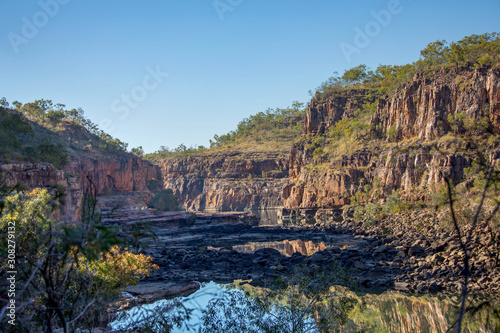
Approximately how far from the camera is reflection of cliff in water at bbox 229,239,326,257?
1456 inches

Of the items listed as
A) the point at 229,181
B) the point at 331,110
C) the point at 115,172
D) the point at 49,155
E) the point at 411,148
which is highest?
the point at 331,110

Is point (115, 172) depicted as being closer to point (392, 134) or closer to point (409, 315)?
point (392, 134)

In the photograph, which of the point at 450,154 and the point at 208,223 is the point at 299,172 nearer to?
the point at 208,223

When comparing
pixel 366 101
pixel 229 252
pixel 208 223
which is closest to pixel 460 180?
pixel 229 252

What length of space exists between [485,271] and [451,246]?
484 cm

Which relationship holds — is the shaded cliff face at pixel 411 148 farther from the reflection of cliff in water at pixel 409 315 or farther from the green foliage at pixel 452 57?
the reflection of cliff in water at pixel 409 315

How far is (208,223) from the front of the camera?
69562 millimetres

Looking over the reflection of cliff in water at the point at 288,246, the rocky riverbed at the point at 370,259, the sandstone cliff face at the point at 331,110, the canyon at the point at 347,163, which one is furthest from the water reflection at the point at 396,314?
the sandstone cliff face at the point at 331,110

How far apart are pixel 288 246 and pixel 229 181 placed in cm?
8341

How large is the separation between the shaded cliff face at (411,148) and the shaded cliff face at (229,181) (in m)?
31.6

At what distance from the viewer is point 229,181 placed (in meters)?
123

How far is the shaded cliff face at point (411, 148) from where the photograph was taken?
4909cm

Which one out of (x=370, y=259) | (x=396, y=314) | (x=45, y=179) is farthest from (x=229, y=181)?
(x=396, y=314)

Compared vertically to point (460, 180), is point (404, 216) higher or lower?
lower
